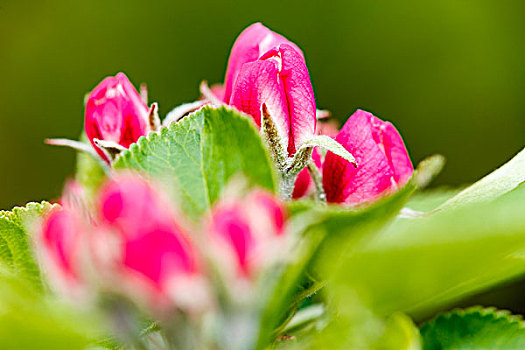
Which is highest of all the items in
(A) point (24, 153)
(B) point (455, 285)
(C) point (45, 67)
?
(C) point (45, 67)

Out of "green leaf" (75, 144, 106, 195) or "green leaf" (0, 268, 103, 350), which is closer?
"green leaf" (0, 268, 103, 350)

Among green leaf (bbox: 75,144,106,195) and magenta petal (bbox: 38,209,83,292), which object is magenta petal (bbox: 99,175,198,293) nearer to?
magenta petal (bbox: 38,209,83,292)

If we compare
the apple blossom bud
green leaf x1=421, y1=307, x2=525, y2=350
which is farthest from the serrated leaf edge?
the apple blossom bud

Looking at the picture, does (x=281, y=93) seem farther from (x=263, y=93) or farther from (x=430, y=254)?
(x=430, y=254)

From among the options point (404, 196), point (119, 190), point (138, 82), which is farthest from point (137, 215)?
point (138, 82)

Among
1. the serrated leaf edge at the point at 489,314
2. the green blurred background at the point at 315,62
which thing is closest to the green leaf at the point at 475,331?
the serrated leaf edge at the point at 489,314

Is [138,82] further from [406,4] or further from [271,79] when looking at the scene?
[271,79]

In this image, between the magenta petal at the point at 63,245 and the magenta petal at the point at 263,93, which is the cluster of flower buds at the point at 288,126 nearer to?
the magenta petal at the point at 263,93
